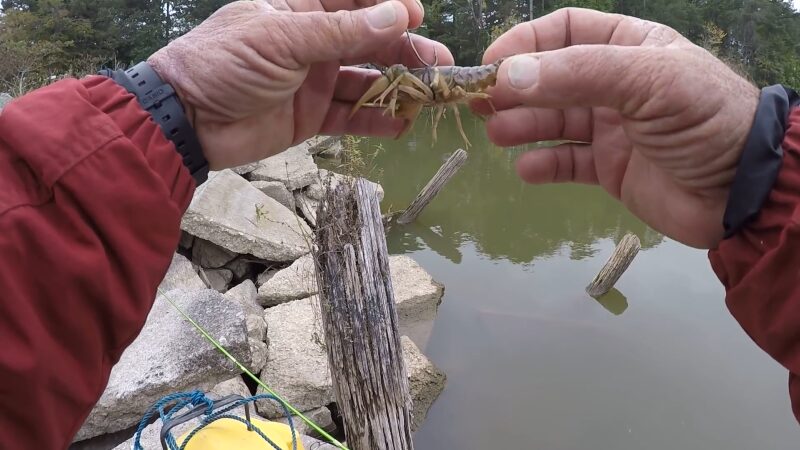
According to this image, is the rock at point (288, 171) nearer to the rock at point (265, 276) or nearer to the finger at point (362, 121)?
the rock at point (265, 276)

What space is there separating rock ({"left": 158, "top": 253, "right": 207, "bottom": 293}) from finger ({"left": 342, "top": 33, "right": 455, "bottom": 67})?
10.9 ft

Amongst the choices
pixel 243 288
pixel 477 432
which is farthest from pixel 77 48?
pixel 477 432

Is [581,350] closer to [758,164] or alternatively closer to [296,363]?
[296,363]

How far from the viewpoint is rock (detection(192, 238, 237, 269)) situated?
5945mm

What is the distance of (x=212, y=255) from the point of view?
5949 mm

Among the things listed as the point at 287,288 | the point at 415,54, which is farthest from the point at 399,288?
the point at 415,54

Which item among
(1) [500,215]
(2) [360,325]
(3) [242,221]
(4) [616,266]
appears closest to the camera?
(2) [360,325]

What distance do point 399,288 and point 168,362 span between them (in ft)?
9.04

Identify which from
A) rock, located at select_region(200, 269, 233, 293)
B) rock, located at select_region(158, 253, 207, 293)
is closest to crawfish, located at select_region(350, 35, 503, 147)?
rock, located at select_region(158, 253, 207, 293)

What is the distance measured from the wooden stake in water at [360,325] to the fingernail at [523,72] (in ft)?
5.89

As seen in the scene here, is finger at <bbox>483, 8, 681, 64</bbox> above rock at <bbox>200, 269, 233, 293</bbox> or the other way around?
above

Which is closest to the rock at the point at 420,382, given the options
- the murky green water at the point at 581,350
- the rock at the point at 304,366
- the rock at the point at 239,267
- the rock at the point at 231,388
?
the rock at the point at 304,366

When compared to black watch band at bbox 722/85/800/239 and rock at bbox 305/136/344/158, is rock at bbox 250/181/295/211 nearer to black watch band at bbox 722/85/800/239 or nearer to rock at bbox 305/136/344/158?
rock at bbox 305/136/344/158

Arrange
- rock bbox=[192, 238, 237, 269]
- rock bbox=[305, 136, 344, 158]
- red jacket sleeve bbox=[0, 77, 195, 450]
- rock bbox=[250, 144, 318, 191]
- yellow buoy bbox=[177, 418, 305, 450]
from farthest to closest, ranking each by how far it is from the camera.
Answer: rock bbox=[305, 136, 344, 158] < rock bbox=[250, 144, 318, 191] < rock bbox=[192, 238, 237, 269] < yellow buoy bbox=[177, 418, 305, 450] < red jacket sleeve bbox=[0, 77, 195, 450]
